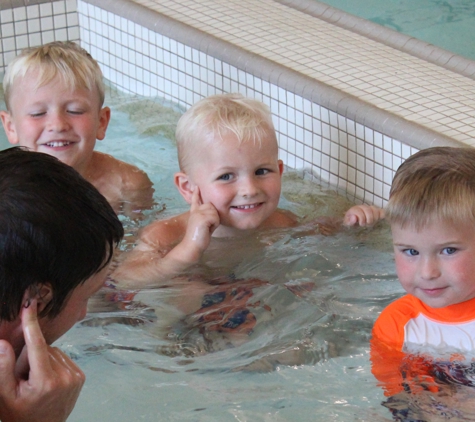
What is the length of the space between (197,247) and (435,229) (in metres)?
1.01

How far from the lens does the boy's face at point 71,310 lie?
1.64 metres

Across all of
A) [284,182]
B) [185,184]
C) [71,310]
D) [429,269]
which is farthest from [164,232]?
[71,310]

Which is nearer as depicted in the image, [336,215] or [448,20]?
[336,215]

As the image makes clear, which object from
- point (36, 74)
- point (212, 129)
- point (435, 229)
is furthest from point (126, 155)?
point (435, 229)

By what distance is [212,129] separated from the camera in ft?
9.78

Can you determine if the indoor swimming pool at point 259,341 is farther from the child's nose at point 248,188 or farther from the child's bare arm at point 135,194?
the child's nose at point 248,188

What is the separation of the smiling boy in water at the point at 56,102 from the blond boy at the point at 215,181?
46 centimetres

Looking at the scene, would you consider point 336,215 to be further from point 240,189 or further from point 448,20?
point 448,20

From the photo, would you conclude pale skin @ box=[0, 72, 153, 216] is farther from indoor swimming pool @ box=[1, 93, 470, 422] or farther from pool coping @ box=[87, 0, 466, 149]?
pool coping @ box=[87, 0, 466, 149]

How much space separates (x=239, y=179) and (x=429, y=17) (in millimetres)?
4141

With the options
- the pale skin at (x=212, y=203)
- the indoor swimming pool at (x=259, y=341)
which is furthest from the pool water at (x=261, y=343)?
the pale skin at (x=212, y=203)

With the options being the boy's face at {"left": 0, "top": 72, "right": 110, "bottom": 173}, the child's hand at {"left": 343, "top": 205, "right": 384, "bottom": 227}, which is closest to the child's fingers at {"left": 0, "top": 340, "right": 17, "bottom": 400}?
the boy's face at {"left": 0, "top": 72, "right": 110, "bottom": 173}

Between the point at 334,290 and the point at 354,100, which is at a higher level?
the point at 354,100

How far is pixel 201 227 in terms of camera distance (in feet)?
9.53
